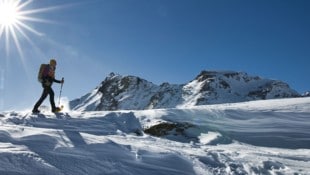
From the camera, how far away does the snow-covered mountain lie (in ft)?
479

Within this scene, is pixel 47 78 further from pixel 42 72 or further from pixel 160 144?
pixel 160 144

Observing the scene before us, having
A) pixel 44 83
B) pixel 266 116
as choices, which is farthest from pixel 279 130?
pixel 44 83

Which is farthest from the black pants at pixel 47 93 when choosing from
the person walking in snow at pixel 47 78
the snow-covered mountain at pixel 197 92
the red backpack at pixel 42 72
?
the snow-covered mountain at pixel 197 92

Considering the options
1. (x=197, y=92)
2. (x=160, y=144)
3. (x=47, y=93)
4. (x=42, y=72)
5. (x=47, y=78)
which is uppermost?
(x=197, y=92)

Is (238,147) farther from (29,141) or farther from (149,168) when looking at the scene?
(29,141)

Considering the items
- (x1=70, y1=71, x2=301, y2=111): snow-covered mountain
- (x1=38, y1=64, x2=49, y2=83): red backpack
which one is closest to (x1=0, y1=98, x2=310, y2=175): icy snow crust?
(x1=38, y1=64, x2=49, y2=83): red backpack

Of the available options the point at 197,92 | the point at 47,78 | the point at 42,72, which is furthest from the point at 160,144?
the point at 197,92

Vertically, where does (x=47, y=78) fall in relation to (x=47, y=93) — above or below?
above

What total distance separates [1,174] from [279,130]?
855cm

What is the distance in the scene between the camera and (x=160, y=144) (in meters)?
8.54

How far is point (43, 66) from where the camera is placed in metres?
13.6

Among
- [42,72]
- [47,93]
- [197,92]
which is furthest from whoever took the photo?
[197,92]

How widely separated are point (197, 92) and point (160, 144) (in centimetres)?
14537

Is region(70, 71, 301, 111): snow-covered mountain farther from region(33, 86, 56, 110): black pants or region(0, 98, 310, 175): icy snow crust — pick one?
region(0, 98, 310, 175): icy snow crust
